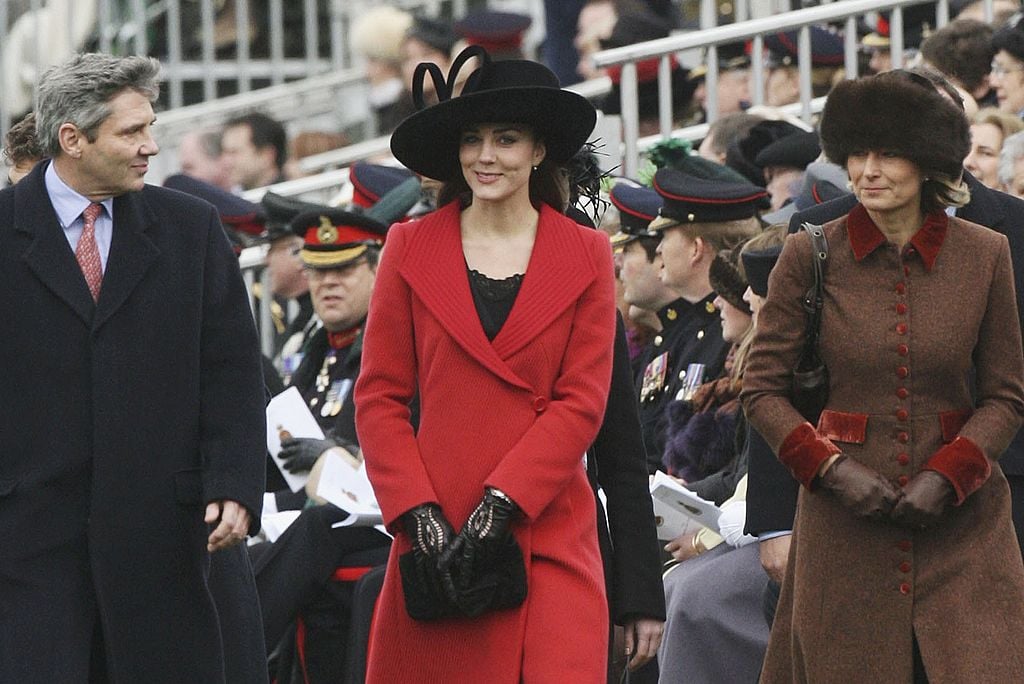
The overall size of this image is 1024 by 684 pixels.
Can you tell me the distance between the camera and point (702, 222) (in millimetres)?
8305

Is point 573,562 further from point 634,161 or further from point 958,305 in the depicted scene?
point 634,161

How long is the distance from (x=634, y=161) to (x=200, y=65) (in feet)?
19.5

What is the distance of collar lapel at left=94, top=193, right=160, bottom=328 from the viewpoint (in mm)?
6086

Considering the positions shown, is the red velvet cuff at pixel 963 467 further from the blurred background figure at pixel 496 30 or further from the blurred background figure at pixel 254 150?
the blurred background figure at pixel 254 150

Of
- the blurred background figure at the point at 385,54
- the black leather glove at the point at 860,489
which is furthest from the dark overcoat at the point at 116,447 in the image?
the blurred background figure at the point at 385,54

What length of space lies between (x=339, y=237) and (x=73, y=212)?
341 cm

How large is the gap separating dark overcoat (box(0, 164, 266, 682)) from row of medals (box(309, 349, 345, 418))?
2.94 meters

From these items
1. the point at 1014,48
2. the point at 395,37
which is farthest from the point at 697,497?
the point at 395,37

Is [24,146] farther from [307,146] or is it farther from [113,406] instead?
[307,146]

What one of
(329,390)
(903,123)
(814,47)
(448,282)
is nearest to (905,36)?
(814,47)

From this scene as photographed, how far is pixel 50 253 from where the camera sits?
6.12 meters

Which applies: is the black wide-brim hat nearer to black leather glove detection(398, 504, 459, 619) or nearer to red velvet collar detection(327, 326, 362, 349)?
black leather glove detection(398, 504, 459, 619)

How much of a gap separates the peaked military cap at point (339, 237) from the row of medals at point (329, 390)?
0.36m

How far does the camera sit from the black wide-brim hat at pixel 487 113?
18.2 ft
